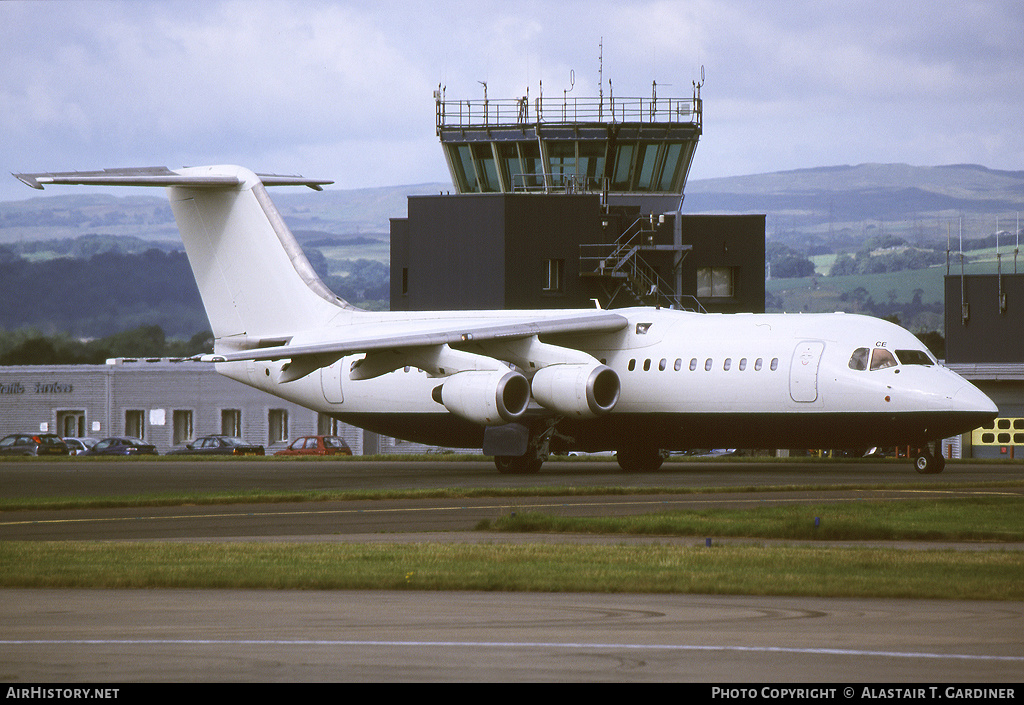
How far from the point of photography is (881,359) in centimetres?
3272

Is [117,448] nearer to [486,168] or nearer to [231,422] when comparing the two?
[231,422]

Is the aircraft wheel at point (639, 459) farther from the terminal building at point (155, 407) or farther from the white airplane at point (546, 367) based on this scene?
the terminal building at point (155, 407)

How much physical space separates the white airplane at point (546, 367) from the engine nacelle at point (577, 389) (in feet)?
0.16

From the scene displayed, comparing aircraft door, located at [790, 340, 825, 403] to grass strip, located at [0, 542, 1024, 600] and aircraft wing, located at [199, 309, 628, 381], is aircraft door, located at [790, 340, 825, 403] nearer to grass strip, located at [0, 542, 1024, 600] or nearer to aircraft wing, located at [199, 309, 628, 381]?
aircraft wing, located at [199, 309, 628, 381]

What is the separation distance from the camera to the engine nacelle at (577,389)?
3478 cm

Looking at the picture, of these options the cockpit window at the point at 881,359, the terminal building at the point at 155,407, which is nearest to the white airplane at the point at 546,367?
the cockpit window at the point at 881,359

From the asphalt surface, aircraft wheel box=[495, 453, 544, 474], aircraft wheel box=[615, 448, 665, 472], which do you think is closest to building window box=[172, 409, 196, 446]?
aircraft wheel box=[495, 453, 544, 474]

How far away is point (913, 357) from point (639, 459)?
27.6ft

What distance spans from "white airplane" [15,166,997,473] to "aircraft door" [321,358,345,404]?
0.05 metres

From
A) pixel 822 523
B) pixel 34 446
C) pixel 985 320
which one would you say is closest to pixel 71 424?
pixel 34 446

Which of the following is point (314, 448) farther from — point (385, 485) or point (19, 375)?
point (385, 485)
